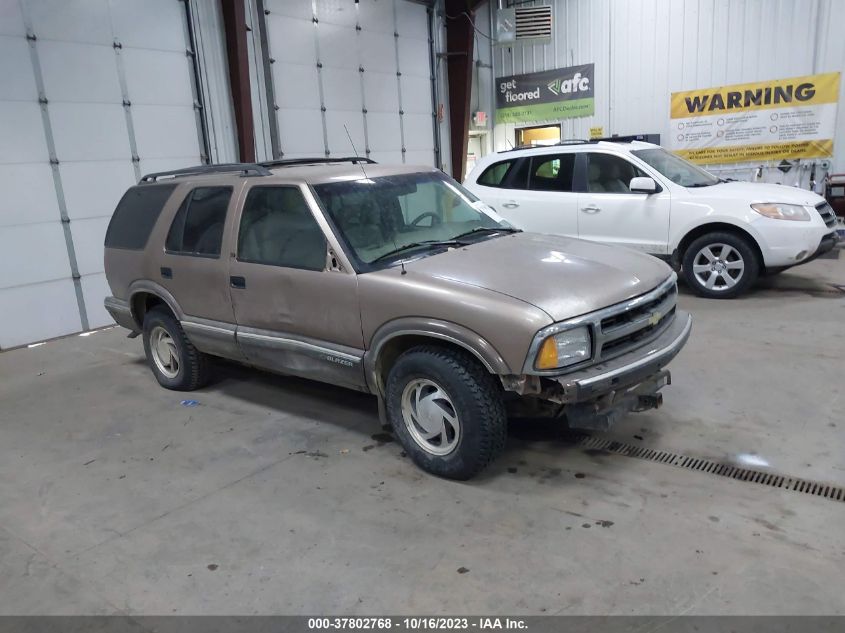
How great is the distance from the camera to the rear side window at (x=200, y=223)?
184 inches

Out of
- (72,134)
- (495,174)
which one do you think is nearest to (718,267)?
(495,174)

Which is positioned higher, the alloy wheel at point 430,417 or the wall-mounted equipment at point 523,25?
the wall-mounted equipment at point 523,25

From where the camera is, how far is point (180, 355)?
206 inches

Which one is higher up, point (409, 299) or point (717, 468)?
point (409, 299)

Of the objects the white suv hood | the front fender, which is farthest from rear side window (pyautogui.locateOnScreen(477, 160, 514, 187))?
the front fender

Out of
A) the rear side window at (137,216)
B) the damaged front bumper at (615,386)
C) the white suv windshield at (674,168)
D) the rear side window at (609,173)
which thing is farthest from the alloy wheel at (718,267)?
the rear side window at (137,216)

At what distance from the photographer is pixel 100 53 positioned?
8039 millimetres

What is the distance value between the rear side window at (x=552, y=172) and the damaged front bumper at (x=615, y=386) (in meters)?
4.55

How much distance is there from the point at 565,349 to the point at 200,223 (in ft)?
9.89

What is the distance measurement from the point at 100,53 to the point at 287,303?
5909 mm

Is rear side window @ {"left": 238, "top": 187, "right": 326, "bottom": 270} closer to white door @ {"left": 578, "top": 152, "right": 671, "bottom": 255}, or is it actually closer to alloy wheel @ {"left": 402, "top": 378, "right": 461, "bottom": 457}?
alloy wheel @ {"left": 402, "top": 378, "right": 461, "bottom": 457}

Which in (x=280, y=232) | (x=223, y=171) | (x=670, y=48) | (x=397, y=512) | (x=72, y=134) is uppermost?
(x=670, y=48)

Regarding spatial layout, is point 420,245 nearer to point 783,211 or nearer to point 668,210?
point 668,210

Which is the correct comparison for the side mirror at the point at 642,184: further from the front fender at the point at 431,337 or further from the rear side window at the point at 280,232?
the front fender at the point at 431,337
